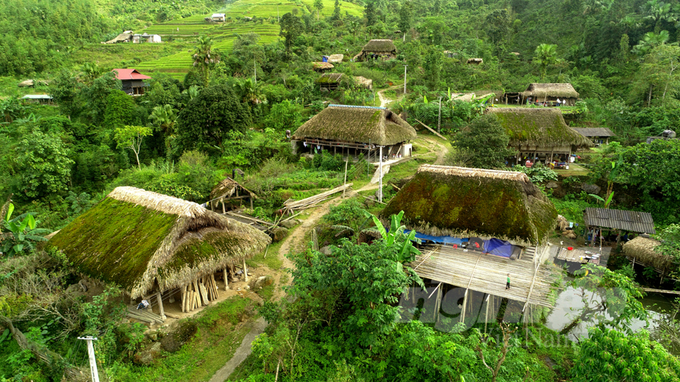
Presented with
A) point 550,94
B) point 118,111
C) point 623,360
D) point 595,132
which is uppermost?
point 550,94

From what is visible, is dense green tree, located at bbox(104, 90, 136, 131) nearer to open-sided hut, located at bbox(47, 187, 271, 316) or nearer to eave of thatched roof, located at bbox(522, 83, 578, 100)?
open-sided hut, located at bbox(47, 187, 271, 316)

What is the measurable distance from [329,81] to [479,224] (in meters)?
28.2

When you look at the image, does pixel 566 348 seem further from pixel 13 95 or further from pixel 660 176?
pixel 13 95

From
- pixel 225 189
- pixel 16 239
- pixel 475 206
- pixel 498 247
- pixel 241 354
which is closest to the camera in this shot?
pixel 241 354

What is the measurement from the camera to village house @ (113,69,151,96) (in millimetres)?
38688

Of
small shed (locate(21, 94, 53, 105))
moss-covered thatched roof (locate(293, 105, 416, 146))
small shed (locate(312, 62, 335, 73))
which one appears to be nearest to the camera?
moss-covered thatched roof (locate(293, 105, 416, 146))

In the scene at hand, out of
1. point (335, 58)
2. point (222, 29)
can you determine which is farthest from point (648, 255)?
point (222, 29)

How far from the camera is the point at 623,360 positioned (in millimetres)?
7316

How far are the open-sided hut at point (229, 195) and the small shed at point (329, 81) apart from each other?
2218cm

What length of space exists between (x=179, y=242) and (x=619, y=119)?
32.8 metres

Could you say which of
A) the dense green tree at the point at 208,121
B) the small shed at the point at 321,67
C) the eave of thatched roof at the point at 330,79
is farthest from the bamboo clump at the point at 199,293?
the small shed at the point at 321,67

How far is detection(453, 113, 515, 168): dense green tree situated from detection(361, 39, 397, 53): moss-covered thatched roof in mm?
29768

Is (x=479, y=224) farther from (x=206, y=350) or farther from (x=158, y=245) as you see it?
(x=158, y=245)

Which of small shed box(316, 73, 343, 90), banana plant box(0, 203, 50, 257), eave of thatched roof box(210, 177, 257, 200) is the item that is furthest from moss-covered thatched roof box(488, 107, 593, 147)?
banana plant box(0, 203, 50, 257)
